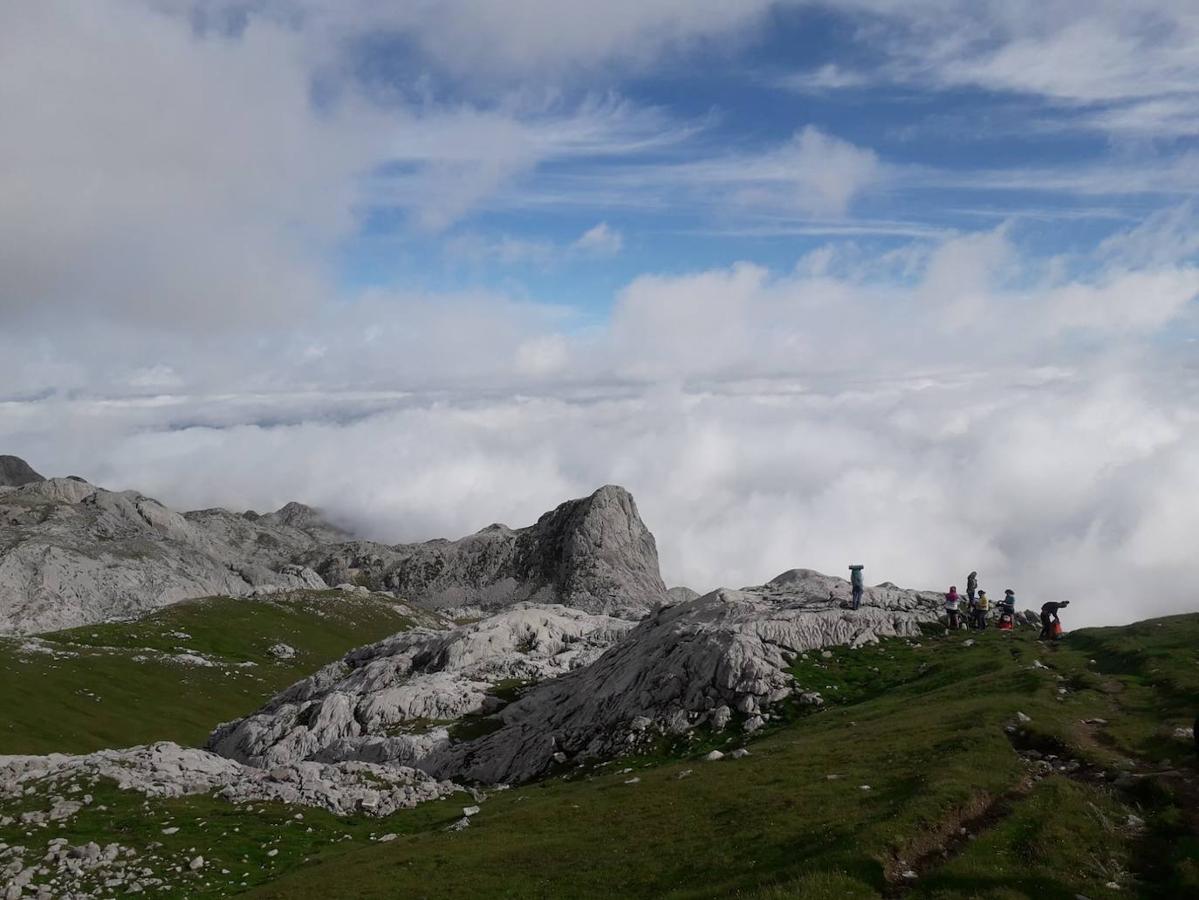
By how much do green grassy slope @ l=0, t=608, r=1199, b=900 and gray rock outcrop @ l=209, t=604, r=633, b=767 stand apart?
85.9 feet

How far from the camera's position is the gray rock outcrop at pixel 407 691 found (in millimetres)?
85562

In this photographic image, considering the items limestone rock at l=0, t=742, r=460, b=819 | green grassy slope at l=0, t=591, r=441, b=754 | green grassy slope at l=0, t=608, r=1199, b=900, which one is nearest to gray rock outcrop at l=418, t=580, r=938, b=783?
green grassy slope at l=0, t=608, r=1199, b=900

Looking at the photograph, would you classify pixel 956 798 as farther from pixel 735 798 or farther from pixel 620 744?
pixel 620 744

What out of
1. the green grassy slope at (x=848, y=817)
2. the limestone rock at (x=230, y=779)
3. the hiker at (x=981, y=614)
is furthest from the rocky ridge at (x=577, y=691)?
the limestone rock at (x=230, y=779)

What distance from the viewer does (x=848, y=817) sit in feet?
112

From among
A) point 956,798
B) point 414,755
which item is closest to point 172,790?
point 414,755

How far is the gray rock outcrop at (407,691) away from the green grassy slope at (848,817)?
85.9 feet

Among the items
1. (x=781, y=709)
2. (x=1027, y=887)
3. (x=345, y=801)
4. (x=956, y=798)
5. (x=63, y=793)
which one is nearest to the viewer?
(x=1027, y=887)

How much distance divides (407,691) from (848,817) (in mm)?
69552

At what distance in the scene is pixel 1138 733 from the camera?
42.0 metres

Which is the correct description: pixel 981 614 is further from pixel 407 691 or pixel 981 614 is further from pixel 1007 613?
pixel 407 691

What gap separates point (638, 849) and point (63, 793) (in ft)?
136

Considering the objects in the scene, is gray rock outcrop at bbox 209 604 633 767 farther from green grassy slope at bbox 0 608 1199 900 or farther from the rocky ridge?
green grassy slope at bbox 0 608 1199 900

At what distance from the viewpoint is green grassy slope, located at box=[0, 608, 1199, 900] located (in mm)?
28438
